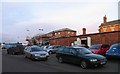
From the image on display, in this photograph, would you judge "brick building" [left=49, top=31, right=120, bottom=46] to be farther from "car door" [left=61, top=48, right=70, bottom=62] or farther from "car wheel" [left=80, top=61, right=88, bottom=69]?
"car wheel" [left=80, top=61, right=88, bottom=69]

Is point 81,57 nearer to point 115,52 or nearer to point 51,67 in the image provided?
point 51,67

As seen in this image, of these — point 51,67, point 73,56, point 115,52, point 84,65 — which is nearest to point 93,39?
point 115,52

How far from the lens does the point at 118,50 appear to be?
61.3 feet

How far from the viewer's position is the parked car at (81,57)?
51.1ft

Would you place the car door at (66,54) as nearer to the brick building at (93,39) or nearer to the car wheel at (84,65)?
the car wheel at (84,65)

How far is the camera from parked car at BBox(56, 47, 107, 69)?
51.1 ft

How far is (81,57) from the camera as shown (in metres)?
16.4

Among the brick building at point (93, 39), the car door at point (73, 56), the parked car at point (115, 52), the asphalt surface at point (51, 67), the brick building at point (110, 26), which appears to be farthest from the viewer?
the brick building at point (110, 26)

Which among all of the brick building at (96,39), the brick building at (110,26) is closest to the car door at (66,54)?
the brick building at (96,39)

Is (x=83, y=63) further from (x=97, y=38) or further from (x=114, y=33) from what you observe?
(x=97, y=38)

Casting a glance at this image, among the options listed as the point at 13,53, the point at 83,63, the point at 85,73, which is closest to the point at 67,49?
the point at 83,63

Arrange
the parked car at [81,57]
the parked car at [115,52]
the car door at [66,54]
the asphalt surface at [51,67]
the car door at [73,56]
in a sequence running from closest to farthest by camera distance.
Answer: the asphalt surface at [51,67] → the parked car at [81,57] → the car door at [73,56] → the car door at [66,54] → the parked car at [115,52]

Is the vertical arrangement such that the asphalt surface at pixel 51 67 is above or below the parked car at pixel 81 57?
below

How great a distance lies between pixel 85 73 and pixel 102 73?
3.43 ft
